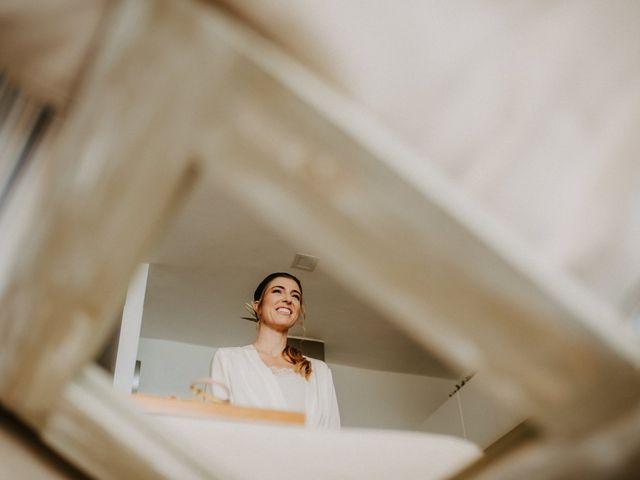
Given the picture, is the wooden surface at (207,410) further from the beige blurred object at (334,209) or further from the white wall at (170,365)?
the white wall at (170,365)

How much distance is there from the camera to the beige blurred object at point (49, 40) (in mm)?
278

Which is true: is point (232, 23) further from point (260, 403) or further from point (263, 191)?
point (260, 403)

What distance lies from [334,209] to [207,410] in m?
0.79

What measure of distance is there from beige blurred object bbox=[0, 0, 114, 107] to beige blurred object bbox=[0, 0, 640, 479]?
0.05 feet

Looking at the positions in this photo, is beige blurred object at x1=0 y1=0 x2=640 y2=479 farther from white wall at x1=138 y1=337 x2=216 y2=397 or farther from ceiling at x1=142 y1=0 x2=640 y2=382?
white wall at x1=138 y1=337 x2=216 y2=397

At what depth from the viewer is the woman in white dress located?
1888mm

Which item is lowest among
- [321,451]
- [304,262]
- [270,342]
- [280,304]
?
[321,451]

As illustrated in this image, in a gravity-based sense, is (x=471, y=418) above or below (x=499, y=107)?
above

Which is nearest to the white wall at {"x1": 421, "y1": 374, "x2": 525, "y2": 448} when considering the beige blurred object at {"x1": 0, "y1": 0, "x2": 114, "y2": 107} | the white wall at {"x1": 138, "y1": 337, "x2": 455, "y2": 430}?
the white wall at {"x1": 138, "y1": 337, "x2": 455, "y2": 430}

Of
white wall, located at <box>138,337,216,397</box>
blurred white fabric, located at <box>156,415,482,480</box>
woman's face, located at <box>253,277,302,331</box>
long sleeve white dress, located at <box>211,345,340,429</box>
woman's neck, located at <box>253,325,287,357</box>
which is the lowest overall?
blurred white fabric, located at <box>156,415,482,480</box>

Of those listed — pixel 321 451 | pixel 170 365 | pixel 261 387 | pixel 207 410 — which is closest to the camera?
pixel 321 451

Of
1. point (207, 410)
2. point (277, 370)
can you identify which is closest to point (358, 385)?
point (277, 370)

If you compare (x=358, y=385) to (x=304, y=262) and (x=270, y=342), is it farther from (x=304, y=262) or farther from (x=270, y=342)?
(x=270, y=342)

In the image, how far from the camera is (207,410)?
0.99 metres
